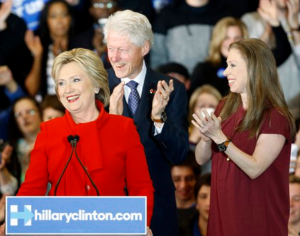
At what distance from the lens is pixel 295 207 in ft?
14.8

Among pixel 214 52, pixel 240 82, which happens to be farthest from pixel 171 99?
pixel 214 52

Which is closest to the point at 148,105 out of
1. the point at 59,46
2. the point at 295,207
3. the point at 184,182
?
the point at 295,207

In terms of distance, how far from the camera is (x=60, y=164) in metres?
2.65

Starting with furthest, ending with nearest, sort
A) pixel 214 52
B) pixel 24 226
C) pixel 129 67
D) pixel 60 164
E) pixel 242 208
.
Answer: pixel 214 52 → pixel 129 67 → pixel 242 208 → pixel 60 164 → pixel 24 226

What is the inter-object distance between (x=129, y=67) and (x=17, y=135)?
261cm

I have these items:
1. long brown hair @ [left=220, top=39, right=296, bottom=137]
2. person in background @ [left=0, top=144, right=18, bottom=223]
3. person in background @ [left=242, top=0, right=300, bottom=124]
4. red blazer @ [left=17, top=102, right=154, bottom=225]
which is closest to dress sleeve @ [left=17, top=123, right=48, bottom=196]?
red blazer @ [left=17, top=102, right=154, bottom=225]

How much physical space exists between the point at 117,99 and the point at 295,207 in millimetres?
1821

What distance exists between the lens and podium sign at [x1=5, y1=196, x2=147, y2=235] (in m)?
2.29

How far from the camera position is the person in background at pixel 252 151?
294 centimetres

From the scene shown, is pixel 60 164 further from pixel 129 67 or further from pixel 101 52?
pixel 101 52

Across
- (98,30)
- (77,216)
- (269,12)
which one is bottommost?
(77,216)

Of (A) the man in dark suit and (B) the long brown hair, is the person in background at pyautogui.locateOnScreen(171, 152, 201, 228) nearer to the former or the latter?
(A) the man in dark suit

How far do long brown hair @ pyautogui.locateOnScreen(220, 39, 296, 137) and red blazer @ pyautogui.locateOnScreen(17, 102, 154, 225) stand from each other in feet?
1.80

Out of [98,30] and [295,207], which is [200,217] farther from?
[98,30]
